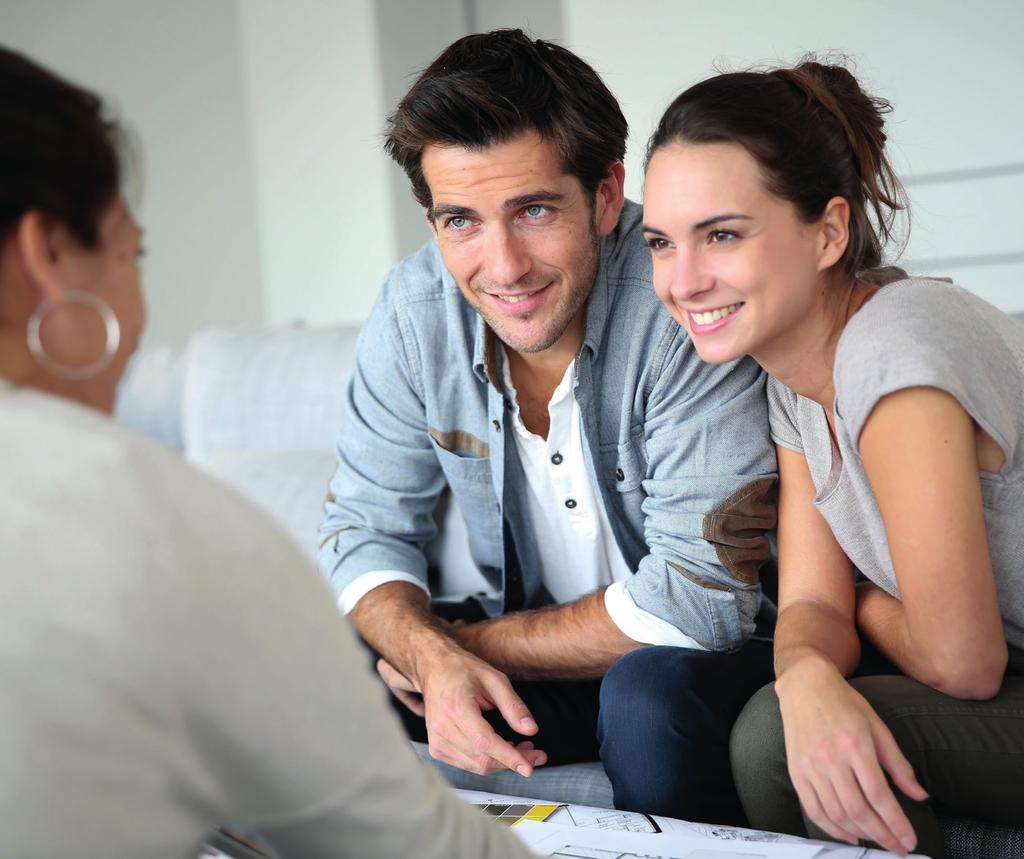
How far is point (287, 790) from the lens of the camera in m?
0.66

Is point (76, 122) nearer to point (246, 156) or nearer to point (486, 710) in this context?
point (486, 710)

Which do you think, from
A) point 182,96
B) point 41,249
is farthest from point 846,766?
point 182,96

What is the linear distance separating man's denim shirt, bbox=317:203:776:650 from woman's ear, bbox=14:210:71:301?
1012 millimetres

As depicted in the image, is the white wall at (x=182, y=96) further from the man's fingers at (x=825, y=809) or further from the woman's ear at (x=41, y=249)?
the woman's ear at (x=41, y=249)

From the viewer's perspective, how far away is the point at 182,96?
438 centimetres

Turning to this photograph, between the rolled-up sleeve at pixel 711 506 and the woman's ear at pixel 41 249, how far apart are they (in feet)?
3.32

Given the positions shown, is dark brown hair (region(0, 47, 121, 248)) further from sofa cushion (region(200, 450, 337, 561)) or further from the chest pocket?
sofa cushion (region(200, 450, 337, 561))

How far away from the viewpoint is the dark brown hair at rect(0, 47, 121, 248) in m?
0.66

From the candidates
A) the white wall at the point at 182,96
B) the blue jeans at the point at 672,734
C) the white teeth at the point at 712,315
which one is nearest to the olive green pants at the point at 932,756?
the blue jeans at the point at 672,734

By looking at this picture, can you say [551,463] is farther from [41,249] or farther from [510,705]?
[41,249]

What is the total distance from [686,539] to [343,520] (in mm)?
600

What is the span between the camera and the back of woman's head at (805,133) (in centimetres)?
132

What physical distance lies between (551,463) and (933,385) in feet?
2.15

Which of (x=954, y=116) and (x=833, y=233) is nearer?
(x=833, y=233)
